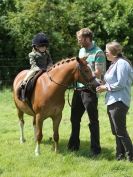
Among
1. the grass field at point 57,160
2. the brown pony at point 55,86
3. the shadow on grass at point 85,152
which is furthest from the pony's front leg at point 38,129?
the shadow on grass at point 85,152

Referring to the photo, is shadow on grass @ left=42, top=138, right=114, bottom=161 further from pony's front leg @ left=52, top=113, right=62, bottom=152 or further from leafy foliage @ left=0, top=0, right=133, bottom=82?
leafy foliage @ left=0, top=0, right=133, bottom=82

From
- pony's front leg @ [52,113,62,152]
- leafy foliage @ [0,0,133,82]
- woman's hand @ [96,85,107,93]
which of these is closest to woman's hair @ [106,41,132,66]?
woman's hand @ [96,85,107,93]

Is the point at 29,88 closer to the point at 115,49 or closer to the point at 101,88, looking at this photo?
the point at 101,88

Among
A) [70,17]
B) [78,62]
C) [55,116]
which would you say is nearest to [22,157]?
[55,116]

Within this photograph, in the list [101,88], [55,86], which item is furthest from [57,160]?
[101,88]

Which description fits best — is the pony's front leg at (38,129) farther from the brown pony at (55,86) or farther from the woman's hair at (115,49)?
→ the woman's hair at (115,49)

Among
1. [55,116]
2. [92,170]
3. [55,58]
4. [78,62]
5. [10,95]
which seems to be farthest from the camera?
[55,58]

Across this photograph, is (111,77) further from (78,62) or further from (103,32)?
(103,32)

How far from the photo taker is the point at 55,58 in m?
19.2

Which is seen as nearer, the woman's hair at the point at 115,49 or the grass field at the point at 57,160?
the grass field at the point at 57,160

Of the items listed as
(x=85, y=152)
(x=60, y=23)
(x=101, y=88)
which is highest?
(x=60, y=23)

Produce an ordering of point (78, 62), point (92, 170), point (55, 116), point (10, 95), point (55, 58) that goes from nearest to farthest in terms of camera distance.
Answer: point (92, 170) → point (78, 62) → point (55, 116) → point (10, 95) → point (55, 58)

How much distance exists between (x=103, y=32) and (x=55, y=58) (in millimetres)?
2787

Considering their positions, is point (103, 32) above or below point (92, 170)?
above
